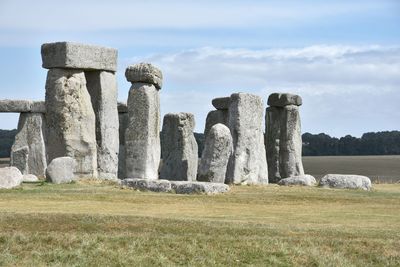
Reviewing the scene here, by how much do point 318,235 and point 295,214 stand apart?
13.0ft

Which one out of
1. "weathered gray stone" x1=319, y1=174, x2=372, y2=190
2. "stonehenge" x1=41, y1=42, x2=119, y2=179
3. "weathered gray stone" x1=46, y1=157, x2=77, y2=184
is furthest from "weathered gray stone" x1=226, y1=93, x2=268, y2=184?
"weathered gray stone" x1=46, y1=157, x2=77, y2=184

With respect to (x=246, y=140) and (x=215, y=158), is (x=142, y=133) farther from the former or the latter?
(x=246, y=140)

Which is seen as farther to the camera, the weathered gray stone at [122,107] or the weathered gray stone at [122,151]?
the weathered gray stone at [122,107]

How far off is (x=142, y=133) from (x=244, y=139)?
4.28 m

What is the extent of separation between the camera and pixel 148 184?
27.5 metres

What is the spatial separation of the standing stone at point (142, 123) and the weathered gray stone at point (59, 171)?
226 centimetres

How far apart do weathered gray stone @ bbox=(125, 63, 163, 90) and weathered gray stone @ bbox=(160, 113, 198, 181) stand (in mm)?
3159

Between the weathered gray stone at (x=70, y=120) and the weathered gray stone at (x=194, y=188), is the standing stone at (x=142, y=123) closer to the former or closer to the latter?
the weathered gray stone at (x=70, y=120)

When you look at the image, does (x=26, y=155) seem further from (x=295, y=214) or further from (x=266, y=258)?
(x=266, y=258)

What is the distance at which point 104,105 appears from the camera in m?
31.1

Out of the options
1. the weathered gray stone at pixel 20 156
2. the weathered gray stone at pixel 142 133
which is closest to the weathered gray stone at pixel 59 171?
the weathered gray stone at pixel 142 133

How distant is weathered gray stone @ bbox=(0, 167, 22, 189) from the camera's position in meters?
27.3

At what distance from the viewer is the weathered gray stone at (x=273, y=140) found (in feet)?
126

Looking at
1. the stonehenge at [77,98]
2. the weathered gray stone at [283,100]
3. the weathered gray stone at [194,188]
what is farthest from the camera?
the weathered gray stone at [283,100]
